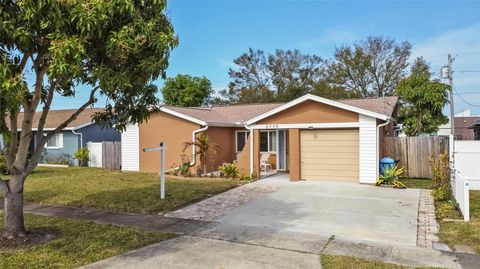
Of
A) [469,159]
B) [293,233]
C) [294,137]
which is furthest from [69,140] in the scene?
[469,159]

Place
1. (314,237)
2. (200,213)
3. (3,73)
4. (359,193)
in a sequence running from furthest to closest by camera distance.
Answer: (359,193) < (200,213) < (314,237) < (3,73)

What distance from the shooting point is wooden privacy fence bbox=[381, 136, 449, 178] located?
50.5 feet

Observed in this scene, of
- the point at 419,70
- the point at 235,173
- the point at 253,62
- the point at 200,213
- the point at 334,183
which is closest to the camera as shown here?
the point at 200,213

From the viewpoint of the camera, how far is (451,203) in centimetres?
1020

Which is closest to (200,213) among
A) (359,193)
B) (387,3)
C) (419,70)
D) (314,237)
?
(314,237)

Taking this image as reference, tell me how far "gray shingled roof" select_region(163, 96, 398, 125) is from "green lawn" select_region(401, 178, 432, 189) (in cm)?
285

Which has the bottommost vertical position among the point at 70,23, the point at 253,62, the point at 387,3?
the point at 70,23

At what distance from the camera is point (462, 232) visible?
7.55m

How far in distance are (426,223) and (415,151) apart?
8018 millimetres

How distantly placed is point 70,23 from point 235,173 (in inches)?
456

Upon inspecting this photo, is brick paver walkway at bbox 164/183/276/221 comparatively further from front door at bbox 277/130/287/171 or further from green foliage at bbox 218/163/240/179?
front door at bbox 277/130/287/171

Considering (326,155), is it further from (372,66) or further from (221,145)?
(372,66)

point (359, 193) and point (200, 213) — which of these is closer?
point (200, 213)

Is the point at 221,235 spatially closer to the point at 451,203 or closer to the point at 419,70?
the point at 451,203
